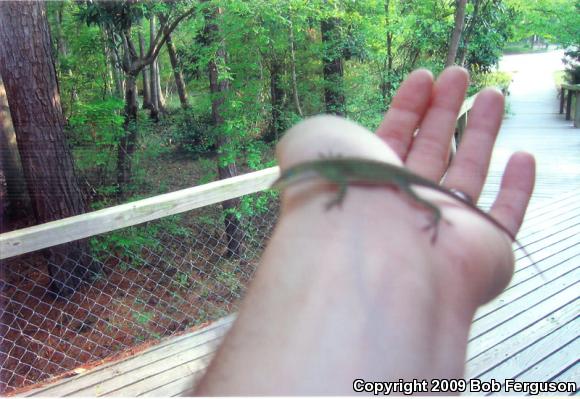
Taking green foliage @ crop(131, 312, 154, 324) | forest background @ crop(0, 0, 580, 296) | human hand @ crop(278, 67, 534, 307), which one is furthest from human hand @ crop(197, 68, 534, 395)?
forest background @ crop(0, 0, 580, 296)

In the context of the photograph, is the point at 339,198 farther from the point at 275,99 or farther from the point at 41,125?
the point at 275,99

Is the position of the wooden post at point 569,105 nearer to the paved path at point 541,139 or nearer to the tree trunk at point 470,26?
the paved path at point 541,139

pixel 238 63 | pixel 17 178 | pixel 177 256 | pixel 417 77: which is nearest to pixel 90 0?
pixel 238 63

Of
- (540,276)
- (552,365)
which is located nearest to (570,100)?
(540,276)

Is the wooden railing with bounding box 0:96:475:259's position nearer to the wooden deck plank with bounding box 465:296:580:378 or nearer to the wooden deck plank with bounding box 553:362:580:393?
the wooden deck plank with bounding box 465:296:580:378

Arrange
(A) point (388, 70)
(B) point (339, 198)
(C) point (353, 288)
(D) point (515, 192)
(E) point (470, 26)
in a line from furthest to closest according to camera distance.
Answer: (E) point (470, 26) → (A) point (388, 70) → (D) point (515, 192) → (B) point (339, 198) → (C) point (353, 288)

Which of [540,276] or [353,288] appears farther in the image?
[540,276]

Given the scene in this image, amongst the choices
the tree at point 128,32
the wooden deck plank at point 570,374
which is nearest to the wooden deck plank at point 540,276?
the wooden deck plank at point 570,374
